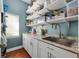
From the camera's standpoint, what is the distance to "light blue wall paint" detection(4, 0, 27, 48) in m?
→ 4.25

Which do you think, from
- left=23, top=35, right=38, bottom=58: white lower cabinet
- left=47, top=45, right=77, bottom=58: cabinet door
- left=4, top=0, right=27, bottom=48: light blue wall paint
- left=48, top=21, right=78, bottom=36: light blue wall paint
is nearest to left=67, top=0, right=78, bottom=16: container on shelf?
left=48, top=21, right=78, bottom=36: light blue wall paint

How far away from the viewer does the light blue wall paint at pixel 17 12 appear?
425 cm

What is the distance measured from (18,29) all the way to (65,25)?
3107mm

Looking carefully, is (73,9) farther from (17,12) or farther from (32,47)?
(17,12)

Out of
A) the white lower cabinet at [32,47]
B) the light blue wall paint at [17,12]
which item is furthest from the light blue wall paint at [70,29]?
the light blue wall paint at [17,12]

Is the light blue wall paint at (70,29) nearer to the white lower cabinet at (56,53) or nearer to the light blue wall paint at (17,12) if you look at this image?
the white lower cabinet at (56,53)

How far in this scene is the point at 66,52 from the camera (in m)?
1.28

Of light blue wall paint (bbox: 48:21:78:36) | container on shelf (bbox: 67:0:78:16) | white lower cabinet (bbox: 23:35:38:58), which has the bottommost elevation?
white lower cabinet (bbox: 23:35:38:58)

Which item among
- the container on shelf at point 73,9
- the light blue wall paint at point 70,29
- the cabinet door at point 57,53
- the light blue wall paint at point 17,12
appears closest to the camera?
the cabinet door at point 57,53

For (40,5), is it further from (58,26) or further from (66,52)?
(66,52)

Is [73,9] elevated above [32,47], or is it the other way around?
[73,9]

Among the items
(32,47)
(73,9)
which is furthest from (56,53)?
(32,47)

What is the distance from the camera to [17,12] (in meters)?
4.63

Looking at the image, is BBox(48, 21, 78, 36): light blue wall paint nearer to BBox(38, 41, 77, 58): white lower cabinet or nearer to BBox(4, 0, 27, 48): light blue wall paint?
BBox(38, 41, 77, 58): white lower cabinet
